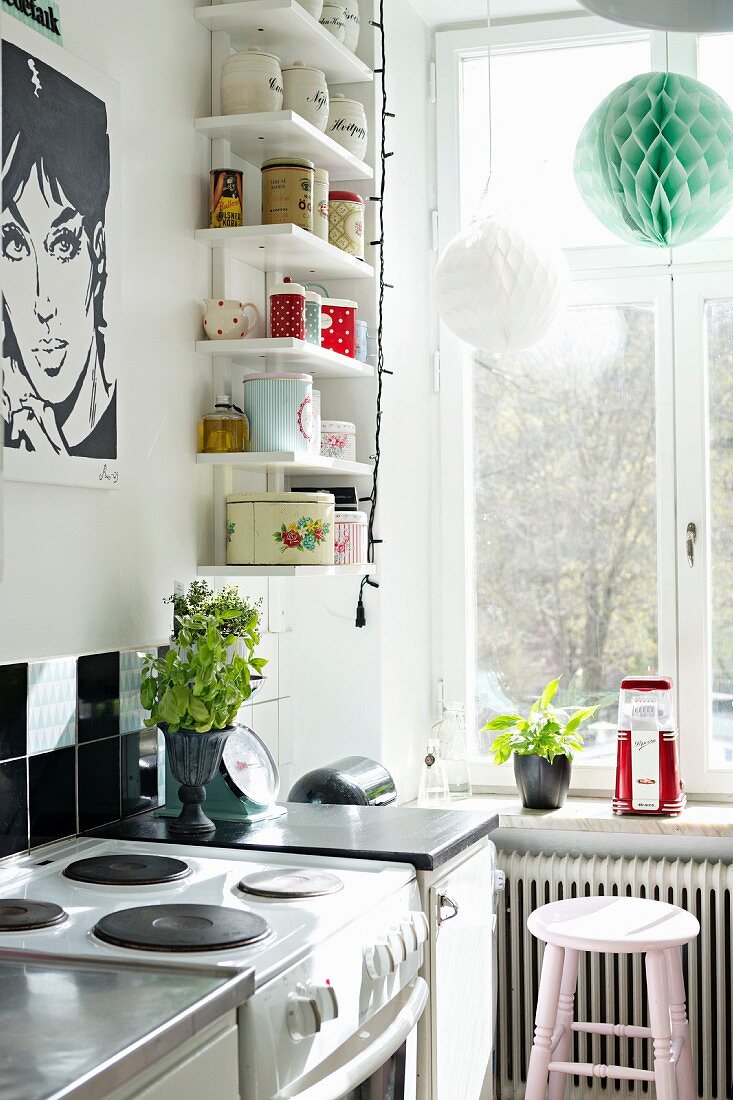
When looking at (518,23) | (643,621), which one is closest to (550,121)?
(518,23)

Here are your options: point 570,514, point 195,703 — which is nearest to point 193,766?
point 195,703

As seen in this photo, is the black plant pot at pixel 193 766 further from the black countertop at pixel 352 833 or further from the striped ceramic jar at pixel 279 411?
the striped ceramic jar at pixel 279 411

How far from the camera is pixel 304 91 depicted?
2.35 meters

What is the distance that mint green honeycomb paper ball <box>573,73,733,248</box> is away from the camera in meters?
2.50

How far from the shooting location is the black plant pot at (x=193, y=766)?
1.96 m

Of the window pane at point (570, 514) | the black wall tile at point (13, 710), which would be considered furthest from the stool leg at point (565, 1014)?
the black wall tile at point (13, 710)

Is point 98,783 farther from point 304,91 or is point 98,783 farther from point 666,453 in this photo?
point 666,453

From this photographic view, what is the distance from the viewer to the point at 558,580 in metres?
3.17

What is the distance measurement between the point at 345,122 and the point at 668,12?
1388mm

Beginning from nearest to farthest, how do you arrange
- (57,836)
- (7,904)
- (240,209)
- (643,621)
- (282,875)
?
1. (7,904)
2. (282,875)
3. (57,836)
4. (240,209)
5. (643,621)

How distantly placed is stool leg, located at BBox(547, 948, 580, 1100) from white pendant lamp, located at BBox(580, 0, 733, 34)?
1904 millimetres

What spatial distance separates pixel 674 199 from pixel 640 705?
3.72 ft

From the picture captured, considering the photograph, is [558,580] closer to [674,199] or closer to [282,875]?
[674,199]

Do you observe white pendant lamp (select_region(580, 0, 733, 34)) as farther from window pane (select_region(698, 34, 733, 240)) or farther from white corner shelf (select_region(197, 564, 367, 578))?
window pane (select_region(698, 34, 733, 240))
